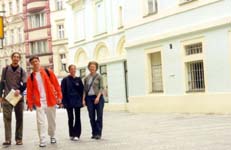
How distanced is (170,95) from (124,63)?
698cm

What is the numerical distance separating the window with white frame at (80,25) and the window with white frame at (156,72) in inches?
429

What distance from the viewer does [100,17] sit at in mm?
34000

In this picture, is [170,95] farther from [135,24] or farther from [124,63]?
[124,63]

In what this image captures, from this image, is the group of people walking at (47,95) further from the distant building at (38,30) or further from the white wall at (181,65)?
the distant building at (38,30)

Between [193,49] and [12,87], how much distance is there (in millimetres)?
11829

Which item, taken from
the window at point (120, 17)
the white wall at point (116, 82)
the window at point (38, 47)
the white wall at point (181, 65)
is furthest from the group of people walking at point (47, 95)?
the window at point (38, 47)

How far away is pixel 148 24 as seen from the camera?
26.3m

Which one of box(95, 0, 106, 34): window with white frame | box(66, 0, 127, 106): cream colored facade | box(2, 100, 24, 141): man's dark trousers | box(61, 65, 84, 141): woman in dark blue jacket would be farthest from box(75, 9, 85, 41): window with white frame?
box(2, 100, 24, 141): man's dark trousers

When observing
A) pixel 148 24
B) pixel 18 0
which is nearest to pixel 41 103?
pixel 148 24

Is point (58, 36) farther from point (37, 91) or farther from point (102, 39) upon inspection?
point (37, 91)

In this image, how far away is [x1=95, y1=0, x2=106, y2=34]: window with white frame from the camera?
33531 mm

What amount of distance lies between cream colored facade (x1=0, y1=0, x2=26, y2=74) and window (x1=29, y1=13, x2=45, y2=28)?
221 cm

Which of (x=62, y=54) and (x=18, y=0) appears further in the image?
(x=18, y=0)

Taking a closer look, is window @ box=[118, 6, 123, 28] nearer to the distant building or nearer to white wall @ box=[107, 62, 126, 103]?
white wall @ box=[107, 62, 126, 103]
